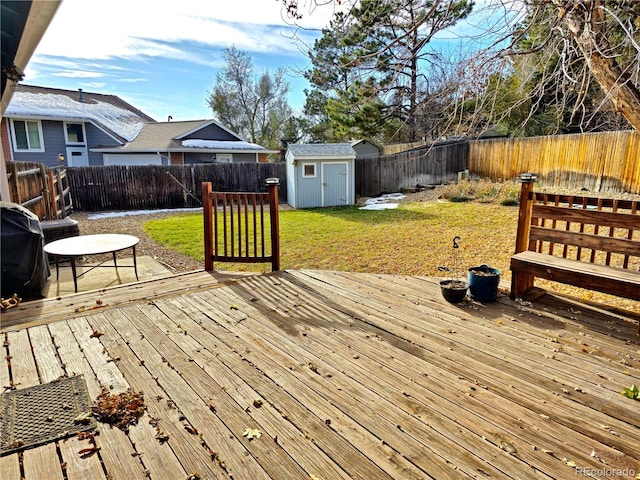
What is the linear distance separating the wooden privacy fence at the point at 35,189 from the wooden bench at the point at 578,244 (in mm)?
6688

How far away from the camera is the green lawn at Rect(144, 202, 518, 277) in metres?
5.99

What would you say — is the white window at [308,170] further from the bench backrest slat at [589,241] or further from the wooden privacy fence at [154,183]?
the bench backrest slat at [589,241]

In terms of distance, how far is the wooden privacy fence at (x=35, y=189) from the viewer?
220 inches

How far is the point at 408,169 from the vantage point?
49.5ft

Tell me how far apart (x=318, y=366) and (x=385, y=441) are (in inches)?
29.3

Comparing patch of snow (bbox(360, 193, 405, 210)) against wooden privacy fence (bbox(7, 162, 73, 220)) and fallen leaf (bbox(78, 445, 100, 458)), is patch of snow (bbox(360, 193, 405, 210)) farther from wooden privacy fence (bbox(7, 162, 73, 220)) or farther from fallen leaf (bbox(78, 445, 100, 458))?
fallen leaf (bbox(78, 445, 100, 458))

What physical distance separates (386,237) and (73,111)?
55.4 feet

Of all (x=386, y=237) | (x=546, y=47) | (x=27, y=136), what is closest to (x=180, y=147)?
(x=27, y=136)

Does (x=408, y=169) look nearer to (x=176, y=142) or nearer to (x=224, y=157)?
(x=224, y=157)

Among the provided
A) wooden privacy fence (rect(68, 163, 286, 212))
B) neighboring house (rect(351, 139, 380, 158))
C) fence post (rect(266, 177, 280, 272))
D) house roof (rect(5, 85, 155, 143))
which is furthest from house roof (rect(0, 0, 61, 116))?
neighboring house (rect(351, 139, 380, 158))

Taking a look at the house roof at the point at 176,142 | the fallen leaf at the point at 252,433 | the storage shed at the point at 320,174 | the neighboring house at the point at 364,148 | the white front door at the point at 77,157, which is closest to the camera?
the fallen leaf at the point at 252,433

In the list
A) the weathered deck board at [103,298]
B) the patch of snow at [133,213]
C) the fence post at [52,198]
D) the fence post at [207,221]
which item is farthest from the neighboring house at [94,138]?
the weathered deck board at [103,298]

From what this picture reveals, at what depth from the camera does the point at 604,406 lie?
2.01 m

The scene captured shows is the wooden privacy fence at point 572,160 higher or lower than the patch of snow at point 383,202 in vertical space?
higher
